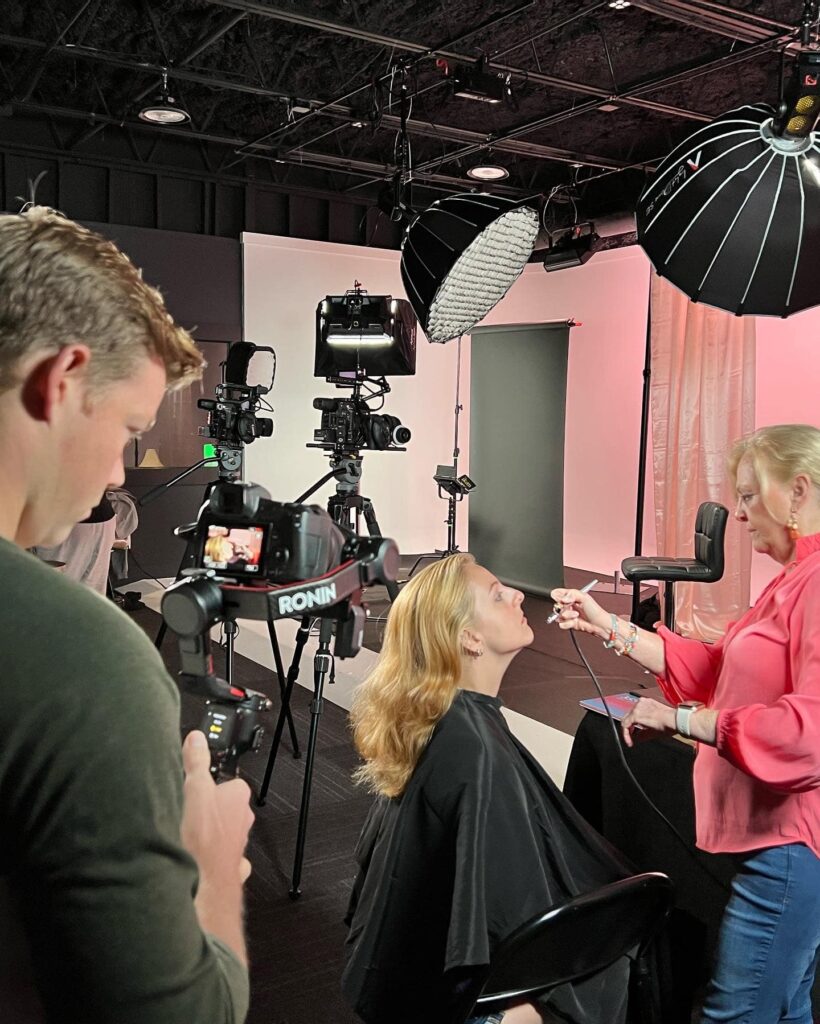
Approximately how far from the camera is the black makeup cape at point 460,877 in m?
1.53

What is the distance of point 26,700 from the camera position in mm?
548

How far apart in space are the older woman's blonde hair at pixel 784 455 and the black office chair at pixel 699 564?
1.44 meters

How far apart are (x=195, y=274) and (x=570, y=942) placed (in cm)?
747

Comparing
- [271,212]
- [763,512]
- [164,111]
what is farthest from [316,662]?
[271,212]

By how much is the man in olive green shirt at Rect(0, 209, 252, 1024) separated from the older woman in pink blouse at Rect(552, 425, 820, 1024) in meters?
1.07

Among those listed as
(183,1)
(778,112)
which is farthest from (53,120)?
(778,112)

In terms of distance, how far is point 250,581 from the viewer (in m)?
0.78

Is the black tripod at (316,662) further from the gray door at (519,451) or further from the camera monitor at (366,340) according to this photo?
the gray door at (519,451)

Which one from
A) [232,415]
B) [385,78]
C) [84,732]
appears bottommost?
[84,732]

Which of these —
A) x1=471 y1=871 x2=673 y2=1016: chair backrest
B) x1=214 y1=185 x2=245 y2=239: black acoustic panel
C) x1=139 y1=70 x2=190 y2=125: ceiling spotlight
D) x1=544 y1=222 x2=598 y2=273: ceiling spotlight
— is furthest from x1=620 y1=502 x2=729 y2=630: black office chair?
x1=214 y1=185 x2=245 y2=239: black acoustic panel

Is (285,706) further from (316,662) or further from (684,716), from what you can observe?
(684,716)

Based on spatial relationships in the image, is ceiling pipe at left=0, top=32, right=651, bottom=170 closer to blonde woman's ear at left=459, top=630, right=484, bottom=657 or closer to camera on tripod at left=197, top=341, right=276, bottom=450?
camera on tripod at left=197, top=341, right=276, bottom=450

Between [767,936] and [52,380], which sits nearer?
[52,380]

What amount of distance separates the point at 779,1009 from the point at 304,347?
7.52 meters
